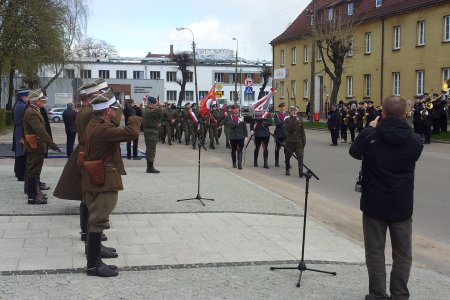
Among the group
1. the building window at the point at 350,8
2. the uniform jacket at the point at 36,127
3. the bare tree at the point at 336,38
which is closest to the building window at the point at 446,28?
the bare tree at the point at 336,38

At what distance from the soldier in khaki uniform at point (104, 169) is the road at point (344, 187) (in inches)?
148

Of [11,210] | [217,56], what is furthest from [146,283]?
[217,56]

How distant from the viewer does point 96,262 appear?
5.52 m

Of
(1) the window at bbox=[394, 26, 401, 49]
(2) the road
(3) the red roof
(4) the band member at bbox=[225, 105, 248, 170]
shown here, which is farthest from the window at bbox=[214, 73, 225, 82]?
(4) the band member at bbox=[225, 105, 248, 170]

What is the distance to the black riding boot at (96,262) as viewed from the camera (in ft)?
17.9

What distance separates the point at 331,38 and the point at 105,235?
3362cm

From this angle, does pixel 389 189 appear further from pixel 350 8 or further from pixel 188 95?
pixel 188 95

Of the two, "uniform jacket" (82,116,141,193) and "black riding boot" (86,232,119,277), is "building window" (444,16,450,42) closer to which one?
"uniform jacket" (82,116,141,193)

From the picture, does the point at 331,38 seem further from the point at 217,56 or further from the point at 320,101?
the point at 217,56

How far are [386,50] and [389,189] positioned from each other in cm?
3847

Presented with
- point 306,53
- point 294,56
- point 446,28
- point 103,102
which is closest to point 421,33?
point 446,28

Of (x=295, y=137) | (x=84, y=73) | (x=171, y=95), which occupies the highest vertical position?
(x=84, y=73)

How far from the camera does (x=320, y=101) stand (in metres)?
52.0

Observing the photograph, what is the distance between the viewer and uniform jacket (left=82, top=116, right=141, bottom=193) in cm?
542
